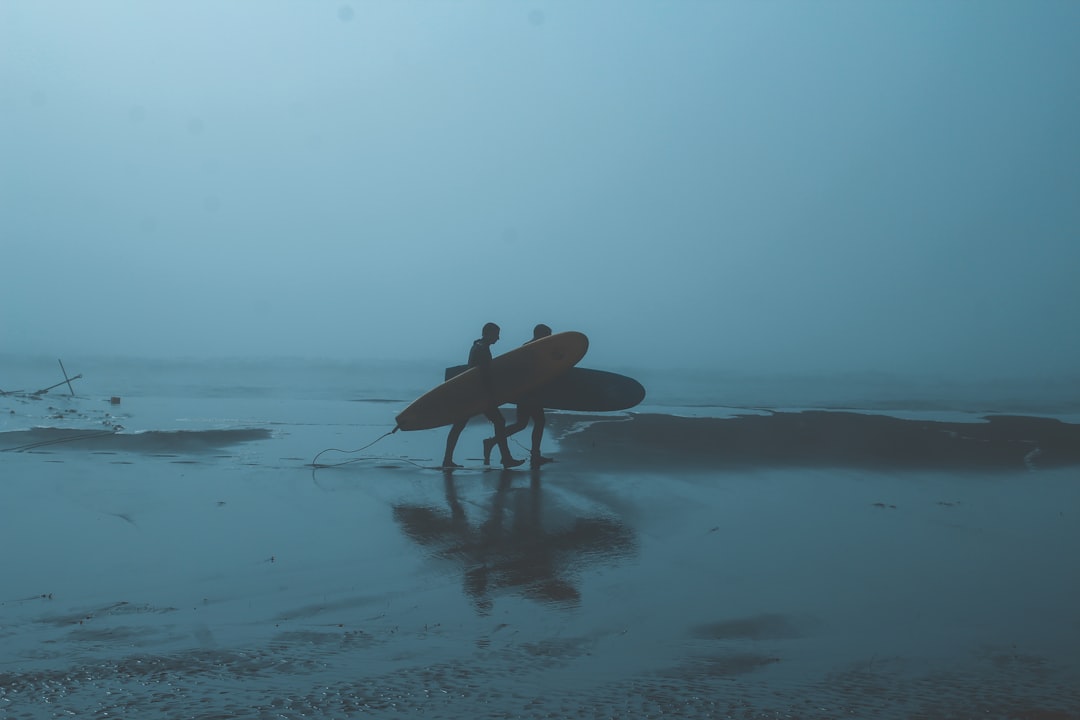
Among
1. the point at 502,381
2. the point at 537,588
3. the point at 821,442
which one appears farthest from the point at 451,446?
the point at 821,442

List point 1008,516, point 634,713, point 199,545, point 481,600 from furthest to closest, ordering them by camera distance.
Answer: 1. point 1008,516
2. point 199,545
3. point 481,600
4. point 634,713

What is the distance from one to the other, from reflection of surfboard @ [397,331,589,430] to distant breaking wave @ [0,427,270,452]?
3.39m

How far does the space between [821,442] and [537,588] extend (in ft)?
32.4

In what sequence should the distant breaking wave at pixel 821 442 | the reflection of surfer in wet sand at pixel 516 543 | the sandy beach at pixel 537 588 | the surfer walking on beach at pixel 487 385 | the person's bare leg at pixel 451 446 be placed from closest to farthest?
the sandy beach at pixel 537 588 → the reflection of surfer in wet sand at pixel 516 543 → the surfer walking on beach at pixel 487 385 → the person's bare leg at pixel 451 446 → the distant breaking wave at pixel 821 442

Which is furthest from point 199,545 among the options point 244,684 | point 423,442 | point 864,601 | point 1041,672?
point 423,442

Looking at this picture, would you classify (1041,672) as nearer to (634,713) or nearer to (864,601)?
(864,601)

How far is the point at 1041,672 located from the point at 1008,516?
4.41m

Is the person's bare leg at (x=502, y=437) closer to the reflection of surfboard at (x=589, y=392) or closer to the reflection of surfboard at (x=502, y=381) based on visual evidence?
the reflection of surfboard at (x=502, y=381)

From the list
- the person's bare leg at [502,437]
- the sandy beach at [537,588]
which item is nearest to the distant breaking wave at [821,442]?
the sandy beach at [537,588]

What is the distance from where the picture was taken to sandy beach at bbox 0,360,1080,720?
3471mm

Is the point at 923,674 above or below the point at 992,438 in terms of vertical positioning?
below

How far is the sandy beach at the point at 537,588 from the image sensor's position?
3471 mm

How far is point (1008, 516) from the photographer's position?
7695mm

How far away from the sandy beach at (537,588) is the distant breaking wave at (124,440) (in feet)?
2.64
